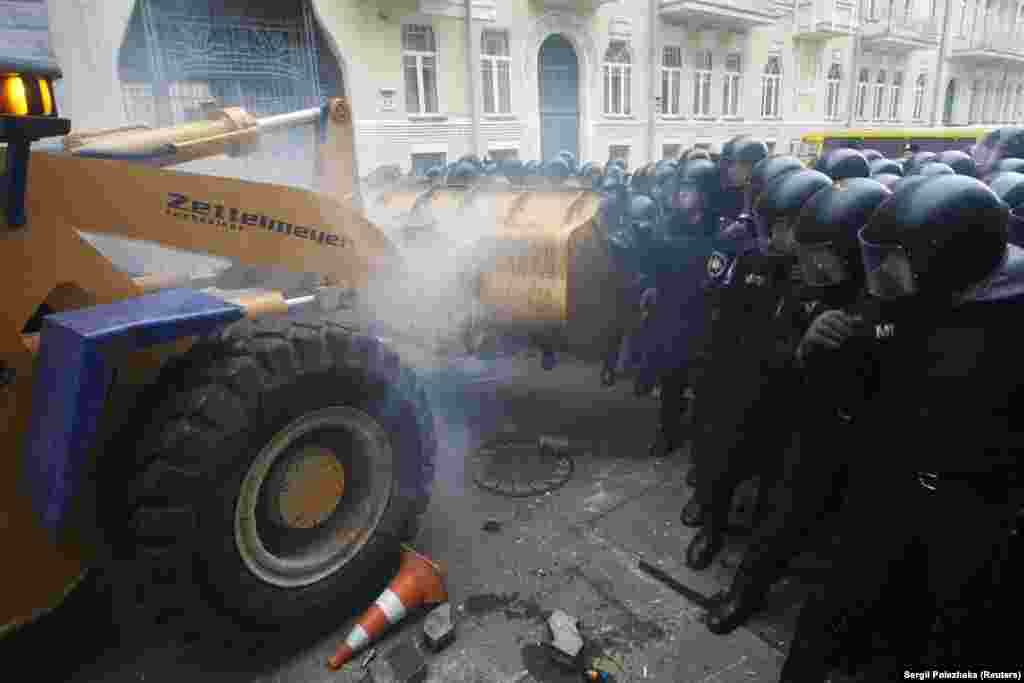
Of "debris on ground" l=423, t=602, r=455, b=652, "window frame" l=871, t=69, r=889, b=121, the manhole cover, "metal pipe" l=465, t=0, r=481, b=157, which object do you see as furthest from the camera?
"window frame" l=871, t=69, r=889, b=121

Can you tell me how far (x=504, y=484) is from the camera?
4.13 m

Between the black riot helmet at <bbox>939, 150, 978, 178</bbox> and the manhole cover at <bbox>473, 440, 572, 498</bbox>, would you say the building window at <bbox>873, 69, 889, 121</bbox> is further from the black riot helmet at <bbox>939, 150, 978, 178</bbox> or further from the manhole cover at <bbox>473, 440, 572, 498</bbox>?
the manhole cover at <bbox>473, 440, 572, 498</bbox>

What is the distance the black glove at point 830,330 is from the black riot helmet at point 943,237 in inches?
10.7

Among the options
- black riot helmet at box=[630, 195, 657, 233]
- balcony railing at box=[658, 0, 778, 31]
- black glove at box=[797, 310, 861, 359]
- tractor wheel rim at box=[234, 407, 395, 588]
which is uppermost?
balcony railing at box=[658, 0, 778, 31]

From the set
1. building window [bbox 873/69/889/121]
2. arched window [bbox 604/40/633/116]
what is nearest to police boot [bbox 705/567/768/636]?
arched window [bbox 604/40/633/116]

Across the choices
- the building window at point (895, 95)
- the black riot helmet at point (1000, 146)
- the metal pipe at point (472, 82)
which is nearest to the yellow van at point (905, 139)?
the metal pipe at point (472, 82)

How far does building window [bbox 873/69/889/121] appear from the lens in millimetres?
27828

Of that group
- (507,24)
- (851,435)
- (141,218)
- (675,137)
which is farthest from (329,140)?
(675,137)

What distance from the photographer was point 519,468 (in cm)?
435

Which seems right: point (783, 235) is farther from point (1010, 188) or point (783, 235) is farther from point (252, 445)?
point (252, 445)

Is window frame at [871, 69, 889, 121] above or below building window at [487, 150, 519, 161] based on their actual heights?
above

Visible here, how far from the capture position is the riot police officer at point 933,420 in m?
1.93

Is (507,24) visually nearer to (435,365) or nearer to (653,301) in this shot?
(435,365)

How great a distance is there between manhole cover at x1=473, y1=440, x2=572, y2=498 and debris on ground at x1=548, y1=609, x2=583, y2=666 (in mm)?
1204
